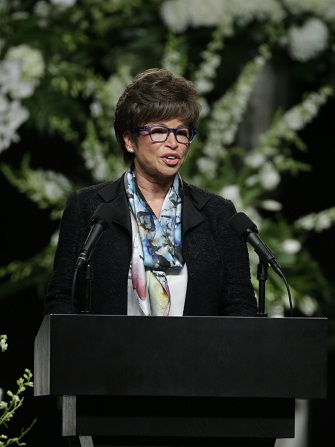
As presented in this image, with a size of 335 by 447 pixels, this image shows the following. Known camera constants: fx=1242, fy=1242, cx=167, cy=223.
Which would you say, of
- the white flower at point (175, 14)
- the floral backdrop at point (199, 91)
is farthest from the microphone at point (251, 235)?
the white flower at point (175, 14)

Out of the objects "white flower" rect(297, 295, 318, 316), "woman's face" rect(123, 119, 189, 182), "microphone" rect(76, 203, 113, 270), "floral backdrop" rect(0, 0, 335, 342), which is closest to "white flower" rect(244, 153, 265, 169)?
"floral backdrop" rect(0, 0, 335, 342)

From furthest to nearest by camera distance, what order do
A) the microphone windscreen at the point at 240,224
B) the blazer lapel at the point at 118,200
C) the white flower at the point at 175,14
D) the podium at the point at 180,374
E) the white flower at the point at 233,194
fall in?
the white flower at the point at 175,14 → the white flower at the point at 233,194 → the blazer lapel at the point at 118,200 → the microphone windscreen at the point at 240,224 → the podium at the point at 180,374

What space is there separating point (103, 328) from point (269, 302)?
5.94 feet

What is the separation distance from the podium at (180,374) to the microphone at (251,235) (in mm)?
215

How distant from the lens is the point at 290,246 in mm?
4090

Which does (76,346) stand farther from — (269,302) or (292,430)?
(269,302)

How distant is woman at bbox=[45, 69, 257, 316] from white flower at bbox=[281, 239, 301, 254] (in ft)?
5.00

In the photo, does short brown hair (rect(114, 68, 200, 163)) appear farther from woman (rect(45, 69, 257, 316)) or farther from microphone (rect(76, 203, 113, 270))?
microphone (rect(76, 203, 113, 270))

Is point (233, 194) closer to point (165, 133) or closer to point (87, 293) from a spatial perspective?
point (165, 133)

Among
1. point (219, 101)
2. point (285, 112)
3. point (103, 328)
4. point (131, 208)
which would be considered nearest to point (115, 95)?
point (219, 101)

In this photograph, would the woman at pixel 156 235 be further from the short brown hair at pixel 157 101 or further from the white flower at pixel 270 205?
the white flower at pixel 270 205

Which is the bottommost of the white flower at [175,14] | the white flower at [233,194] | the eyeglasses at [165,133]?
the eyeglasses at [165,133]

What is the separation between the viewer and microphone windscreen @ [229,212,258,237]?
2.38m

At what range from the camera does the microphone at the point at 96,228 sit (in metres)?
2.22
